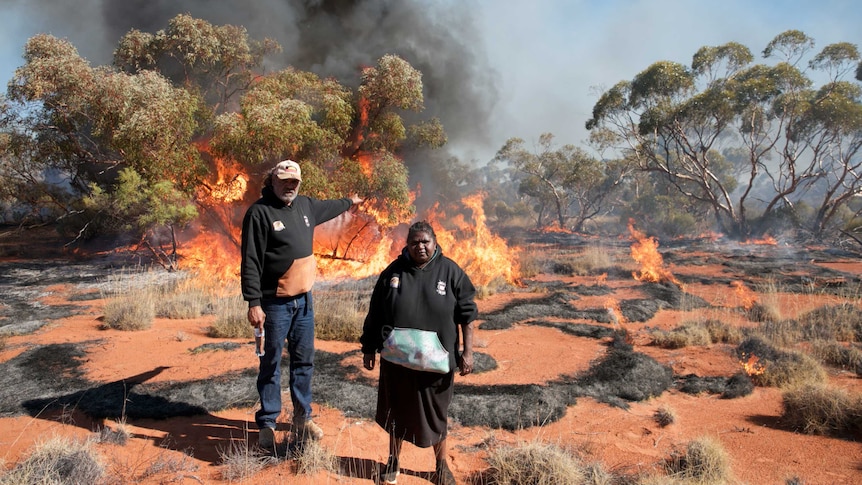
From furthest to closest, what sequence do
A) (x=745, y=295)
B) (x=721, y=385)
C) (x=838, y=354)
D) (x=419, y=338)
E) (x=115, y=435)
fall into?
(x=745, y=295) → (x=838, y=354) → (x=721, y=385) → (x=115, y=435) → (x=419, y=338)

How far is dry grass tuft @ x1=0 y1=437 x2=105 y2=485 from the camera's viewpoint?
2.84 m

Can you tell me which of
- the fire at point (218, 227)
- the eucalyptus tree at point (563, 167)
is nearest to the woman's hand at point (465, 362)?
the fire at point (218, 227)

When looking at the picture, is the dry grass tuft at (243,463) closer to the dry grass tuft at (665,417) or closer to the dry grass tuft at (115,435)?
the dry grass tuft at (115,435)

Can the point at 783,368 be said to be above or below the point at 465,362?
below

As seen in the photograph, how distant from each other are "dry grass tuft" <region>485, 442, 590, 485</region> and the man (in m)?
1.40

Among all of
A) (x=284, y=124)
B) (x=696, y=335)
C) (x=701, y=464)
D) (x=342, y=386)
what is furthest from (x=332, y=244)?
(x=701, y=464)

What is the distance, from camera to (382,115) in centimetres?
1374

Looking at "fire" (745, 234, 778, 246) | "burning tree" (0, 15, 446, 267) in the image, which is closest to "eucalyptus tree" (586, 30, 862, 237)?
"fire" (745, 234, 778, 246)

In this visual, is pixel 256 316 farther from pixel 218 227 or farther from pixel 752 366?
pixel 218 227

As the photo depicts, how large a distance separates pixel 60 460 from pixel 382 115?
11.9 meters

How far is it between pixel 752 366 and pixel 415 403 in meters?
5.17

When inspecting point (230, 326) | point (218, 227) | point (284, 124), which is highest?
point (284, 124)

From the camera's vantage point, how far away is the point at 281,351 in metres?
3.44

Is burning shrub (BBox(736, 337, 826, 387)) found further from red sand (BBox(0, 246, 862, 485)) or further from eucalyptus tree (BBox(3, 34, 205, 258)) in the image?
eucalyptus tree (BBox(3, 34, 205, 258))
